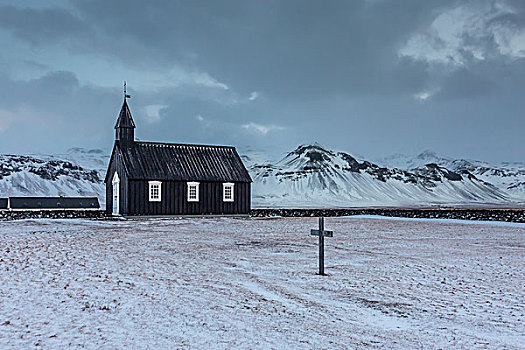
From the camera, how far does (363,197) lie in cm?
14788

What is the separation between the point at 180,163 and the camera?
1762 inches

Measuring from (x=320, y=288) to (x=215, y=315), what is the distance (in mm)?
3506

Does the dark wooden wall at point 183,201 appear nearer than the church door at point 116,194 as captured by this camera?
Yes

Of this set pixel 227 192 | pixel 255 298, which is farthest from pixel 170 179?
pixel 255 298

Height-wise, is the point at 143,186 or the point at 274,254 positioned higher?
the point at 143,186

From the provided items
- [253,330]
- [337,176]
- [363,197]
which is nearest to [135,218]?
[253,330]

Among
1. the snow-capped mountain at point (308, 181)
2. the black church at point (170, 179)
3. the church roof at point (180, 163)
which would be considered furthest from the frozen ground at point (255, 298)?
the snow-capped mountain at point (308, 181)

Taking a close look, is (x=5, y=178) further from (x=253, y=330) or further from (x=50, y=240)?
(x=253, y=330)

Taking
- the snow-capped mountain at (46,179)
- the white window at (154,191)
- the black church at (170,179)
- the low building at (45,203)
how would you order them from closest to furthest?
1. the black church at (170,179)
2. the white window at (154,191)
3. the low building at (45,203)
4. the snow-capped mountain at (46,179)

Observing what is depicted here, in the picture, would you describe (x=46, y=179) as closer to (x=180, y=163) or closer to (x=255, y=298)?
(x=180, y=163)

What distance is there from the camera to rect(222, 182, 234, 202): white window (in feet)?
148

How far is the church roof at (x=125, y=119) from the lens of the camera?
44.3 metres

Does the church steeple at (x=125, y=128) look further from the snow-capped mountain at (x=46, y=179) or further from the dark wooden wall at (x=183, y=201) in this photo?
the snow-capped mountain at (x=46, y=179)

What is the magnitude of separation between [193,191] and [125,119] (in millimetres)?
8932
